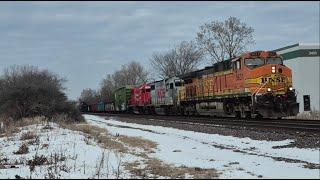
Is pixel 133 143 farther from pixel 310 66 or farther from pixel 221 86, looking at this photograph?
pixel 310 66

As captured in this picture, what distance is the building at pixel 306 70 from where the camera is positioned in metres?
61.2

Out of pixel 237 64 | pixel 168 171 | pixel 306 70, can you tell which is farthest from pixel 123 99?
pixel 168 171

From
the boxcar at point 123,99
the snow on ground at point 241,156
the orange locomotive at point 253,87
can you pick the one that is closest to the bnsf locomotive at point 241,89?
the orange locomotive at point 253,87

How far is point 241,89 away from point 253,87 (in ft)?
4.21

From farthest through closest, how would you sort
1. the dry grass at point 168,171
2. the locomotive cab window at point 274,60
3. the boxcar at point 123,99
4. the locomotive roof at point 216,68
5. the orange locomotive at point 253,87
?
the boxcar at point 123,99, the locomotive roof at point 216,68, the locomotive cab window at point 274,60, the orange locomotive at point 253,87, the dry grass at point 168,171

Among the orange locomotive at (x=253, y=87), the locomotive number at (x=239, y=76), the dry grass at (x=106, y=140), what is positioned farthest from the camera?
the locomotive number at (x=239, y=76)

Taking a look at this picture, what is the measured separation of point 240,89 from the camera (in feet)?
97.0

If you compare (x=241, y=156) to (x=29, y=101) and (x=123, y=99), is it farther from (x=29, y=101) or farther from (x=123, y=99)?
(x=123, y=99)

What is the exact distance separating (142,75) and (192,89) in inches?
4316

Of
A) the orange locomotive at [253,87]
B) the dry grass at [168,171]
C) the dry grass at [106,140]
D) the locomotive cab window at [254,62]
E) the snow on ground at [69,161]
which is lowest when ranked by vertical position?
the dry grass at [168,171]

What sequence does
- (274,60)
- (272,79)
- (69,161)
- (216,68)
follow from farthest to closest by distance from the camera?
(216,68)
(274,60)
(272,79)
(69,161)

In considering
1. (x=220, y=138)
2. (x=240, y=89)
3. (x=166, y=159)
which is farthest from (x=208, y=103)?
(x=166, y=159)

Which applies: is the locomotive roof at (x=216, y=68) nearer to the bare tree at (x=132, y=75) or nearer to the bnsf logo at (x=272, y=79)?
the bnsf logo at (x=272, y=79)

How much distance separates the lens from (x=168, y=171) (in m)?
10.9
